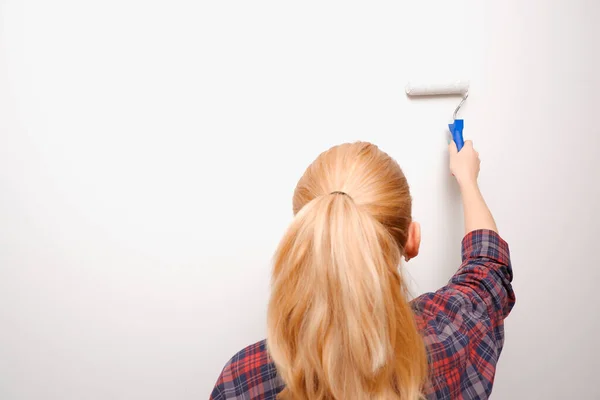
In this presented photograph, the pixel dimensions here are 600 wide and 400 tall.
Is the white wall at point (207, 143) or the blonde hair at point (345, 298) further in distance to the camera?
the white wall at point (207, 143)

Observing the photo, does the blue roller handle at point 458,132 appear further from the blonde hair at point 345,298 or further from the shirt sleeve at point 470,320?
the blonde hair at point 345,298

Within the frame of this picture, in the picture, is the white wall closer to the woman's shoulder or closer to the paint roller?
the paint roller

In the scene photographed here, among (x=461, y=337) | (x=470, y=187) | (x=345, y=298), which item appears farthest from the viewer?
(x=470, y=187)

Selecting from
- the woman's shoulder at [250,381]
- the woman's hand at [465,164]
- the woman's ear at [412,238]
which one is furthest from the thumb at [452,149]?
the woman's shoulder at [250,381]

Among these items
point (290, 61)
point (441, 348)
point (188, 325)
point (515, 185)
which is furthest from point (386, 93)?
point (188, 325)

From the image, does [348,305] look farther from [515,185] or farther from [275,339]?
[515,185]

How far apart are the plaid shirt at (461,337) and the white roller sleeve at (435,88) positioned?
29cm

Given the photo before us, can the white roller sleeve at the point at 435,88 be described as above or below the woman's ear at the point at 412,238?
above

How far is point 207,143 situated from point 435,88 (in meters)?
0.45

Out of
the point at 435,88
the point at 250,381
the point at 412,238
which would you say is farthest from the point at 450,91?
the point at 250,381

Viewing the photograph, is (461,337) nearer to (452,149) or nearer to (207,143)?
(452,149)

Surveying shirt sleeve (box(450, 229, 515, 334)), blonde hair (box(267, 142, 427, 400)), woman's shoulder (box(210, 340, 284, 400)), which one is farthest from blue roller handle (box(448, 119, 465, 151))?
Answer: woman's shoulder (box(210, 340, 284, 400))

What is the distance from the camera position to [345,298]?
470mm

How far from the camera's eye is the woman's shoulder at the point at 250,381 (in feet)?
1.77
